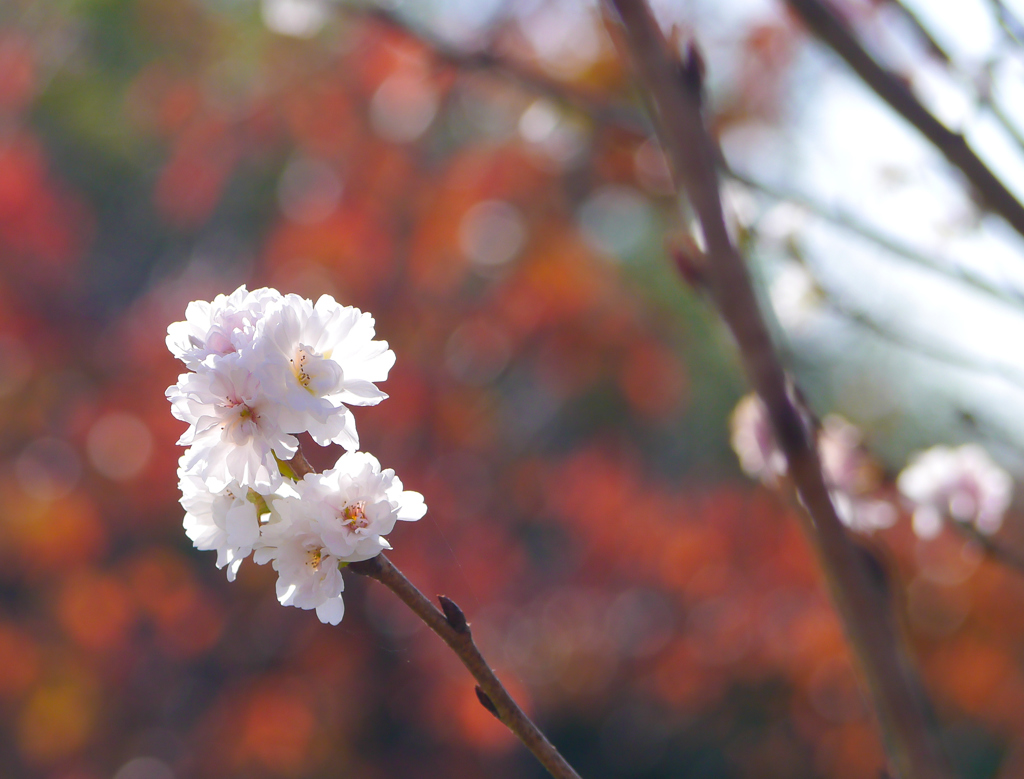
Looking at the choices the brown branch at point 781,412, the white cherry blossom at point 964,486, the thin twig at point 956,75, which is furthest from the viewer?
the white cherry blossom at point 964,486

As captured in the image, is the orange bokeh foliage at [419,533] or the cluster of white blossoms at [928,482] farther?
the orange bokeh foliage at [419,533]

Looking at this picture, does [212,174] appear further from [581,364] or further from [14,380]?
Answer: [581,364]

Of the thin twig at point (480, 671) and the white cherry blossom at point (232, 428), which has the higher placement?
the white cherry blossom at point (232, 428)

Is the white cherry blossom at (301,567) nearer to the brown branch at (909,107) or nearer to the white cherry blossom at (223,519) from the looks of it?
the white cherry blossom at (223,519)

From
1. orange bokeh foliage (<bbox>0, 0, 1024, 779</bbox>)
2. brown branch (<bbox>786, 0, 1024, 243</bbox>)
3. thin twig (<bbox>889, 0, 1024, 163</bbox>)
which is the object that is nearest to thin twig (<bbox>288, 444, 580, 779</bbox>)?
brown branch (<bbox>786, 0, 1024, 243</bbox>)

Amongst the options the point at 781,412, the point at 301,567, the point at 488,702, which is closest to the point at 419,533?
the point at 301,567

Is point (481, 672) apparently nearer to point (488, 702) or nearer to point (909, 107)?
point (488, 702)

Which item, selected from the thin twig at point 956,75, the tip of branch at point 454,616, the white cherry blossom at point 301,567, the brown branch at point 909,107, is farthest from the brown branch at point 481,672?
the thin twig at point 956,75
